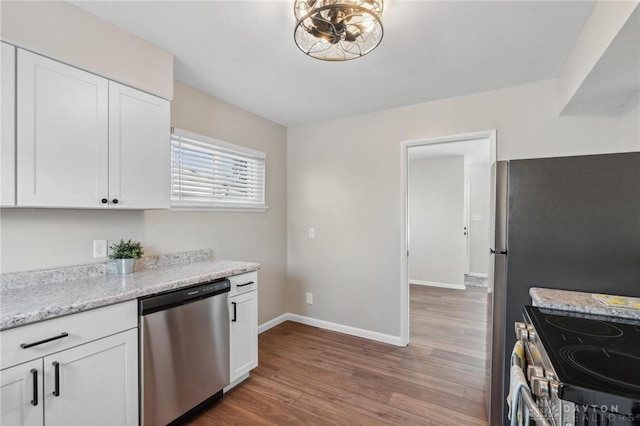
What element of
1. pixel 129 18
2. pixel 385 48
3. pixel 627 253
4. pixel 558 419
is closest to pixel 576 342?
pixel 558 419

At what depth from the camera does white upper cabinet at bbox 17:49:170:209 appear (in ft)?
4.77

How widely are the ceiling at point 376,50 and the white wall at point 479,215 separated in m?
4.07

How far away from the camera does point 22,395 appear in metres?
1.20

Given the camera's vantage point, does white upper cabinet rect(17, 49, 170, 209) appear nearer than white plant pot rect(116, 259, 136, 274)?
Yes

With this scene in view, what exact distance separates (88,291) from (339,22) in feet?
6.34

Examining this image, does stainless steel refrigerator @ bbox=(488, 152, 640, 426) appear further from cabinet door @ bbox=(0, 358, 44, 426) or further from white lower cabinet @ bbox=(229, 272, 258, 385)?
cabinet door @ bbox=(0, 358, 44, 426)

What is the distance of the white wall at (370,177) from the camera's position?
2.43m

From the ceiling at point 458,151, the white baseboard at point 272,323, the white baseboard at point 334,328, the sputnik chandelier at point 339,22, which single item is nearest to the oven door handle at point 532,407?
the sputnik chandelier at point 339,22

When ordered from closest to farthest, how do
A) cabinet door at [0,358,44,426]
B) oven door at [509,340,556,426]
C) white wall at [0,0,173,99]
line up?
oven door at [509,340,556,426] < cabinet door at [0,358,44,426] < white wall at [0,0,173,99]

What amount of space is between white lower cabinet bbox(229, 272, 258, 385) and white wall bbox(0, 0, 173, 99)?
1.52 m

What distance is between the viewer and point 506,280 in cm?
165

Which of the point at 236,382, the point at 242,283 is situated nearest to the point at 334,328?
the point at 236,382

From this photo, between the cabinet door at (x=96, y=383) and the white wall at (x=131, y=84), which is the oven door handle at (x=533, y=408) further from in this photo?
the white wall at (x=131, y=84)

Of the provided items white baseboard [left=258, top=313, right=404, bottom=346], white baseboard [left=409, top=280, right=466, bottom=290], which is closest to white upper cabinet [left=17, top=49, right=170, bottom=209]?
white baseboard [left=258, top=313, right=404, bottom=346]
